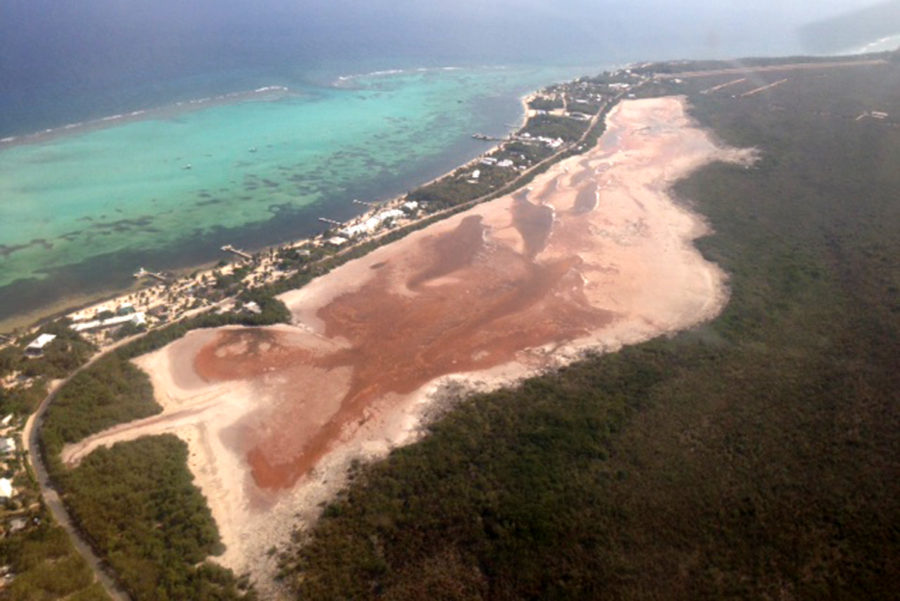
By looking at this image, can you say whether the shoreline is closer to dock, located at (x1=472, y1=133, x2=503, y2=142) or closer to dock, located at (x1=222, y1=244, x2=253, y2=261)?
dock, located at (x1=222, y1=244, x2=253, y2=261)

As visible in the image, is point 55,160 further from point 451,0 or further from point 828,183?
point 451,0

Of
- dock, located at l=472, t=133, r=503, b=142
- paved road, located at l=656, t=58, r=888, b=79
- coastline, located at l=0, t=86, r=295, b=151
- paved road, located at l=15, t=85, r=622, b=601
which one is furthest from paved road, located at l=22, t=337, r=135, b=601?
paved road, located at l=656, t=58, r=888, b=79

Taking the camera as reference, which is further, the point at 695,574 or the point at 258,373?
the point at 258,373

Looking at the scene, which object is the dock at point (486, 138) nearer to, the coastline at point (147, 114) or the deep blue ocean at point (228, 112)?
the deep blue ocean at point (228, 112)

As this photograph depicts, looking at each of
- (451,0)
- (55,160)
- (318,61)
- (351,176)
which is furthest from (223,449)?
(451,0)

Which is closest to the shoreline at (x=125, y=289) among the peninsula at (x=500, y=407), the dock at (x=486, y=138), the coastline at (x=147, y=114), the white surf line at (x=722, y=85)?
the coastline at (x=147, y=114)
